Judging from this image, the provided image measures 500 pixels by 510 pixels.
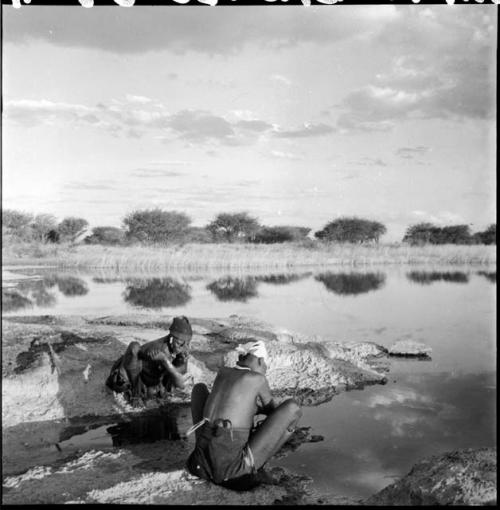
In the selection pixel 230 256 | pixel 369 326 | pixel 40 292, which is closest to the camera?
pixel 369 326

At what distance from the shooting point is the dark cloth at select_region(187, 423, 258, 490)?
3.54 metres

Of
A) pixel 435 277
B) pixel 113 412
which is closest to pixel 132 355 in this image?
pixel 113 412

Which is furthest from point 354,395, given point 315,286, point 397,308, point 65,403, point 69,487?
point 315,286

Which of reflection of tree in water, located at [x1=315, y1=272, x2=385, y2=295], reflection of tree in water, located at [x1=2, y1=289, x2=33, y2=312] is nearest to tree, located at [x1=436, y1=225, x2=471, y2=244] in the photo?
reflection of tree in water, located at [x1=315, y1=272, x2=385, y2=295]

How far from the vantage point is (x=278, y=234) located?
33.7 m

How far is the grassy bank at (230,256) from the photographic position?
19734 mm

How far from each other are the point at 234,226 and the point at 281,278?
567 inches

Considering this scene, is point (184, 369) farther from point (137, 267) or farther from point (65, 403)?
point (137, 267)

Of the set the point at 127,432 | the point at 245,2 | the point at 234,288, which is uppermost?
the point at 245,2

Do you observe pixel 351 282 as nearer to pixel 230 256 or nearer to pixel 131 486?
pixel 230 256

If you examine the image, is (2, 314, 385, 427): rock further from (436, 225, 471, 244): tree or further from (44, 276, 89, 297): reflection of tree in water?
(436, 225, 471, 244): tree

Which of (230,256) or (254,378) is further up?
(230,256)

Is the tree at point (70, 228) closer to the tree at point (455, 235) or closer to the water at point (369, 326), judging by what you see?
the water at point (369, 326)

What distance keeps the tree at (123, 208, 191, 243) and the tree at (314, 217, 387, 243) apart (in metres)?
7.60
